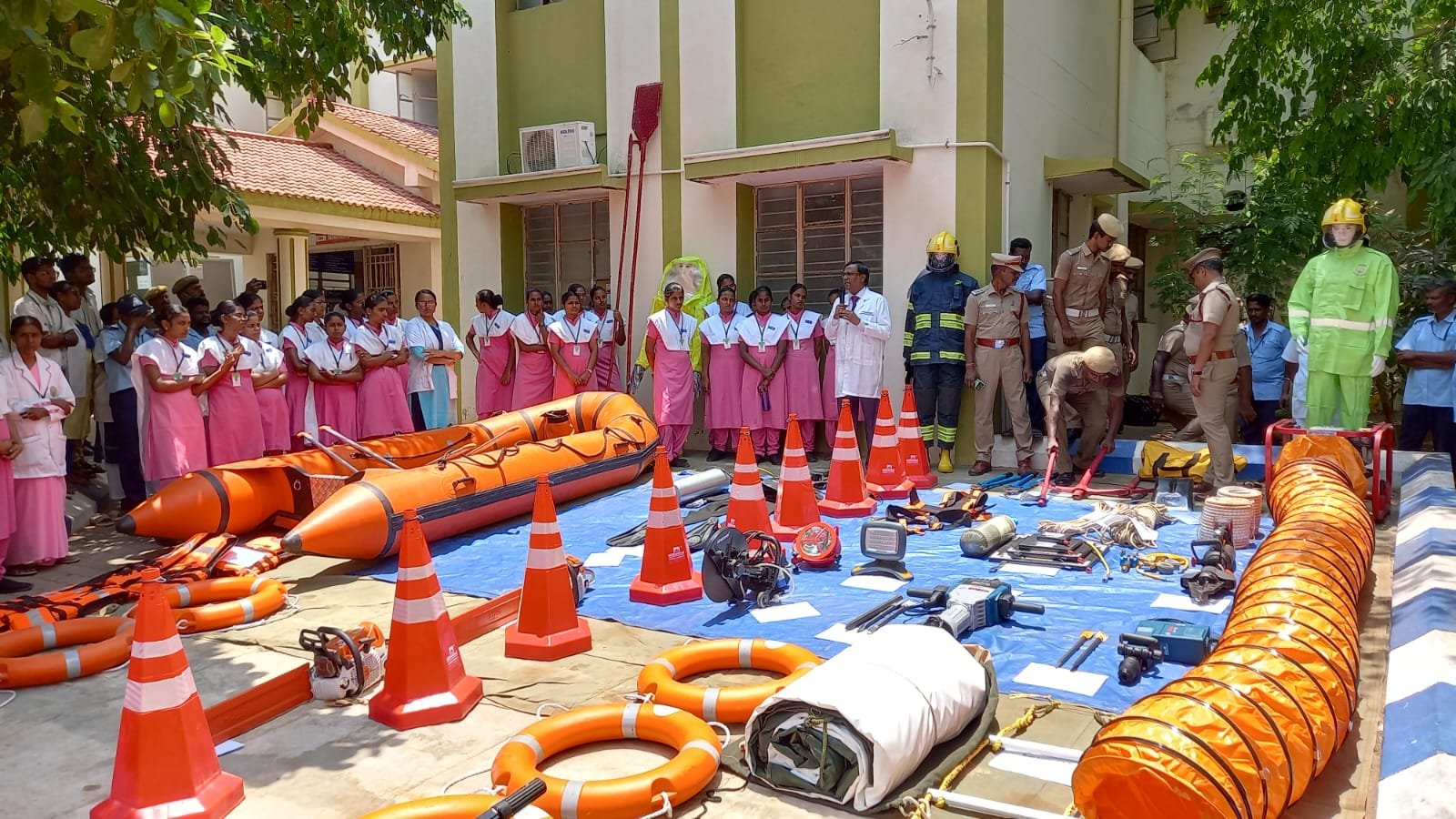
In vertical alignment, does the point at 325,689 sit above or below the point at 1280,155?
below

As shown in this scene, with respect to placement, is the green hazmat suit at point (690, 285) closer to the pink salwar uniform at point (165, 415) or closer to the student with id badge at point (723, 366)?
the student with id badge at point (723, 366)

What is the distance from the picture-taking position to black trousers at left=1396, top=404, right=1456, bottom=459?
27.4ft

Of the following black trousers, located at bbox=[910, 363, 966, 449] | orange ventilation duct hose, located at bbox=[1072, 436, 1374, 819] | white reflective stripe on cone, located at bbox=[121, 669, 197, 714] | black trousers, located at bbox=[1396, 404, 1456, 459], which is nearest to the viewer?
orange ventilation duct hose, located at bbox=[1072, 436, 1374, 819]

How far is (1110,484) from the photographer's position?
28.8ft

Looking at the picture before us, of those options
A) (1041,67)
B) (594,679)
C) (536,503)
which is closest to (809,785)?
(594,679)

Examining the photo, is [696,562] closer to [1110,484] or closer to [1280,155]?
[1110,484]

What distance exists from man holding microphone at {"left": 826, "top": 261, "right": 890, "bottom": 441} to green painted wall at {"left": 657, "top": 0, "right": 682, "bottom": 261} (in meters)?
2.47

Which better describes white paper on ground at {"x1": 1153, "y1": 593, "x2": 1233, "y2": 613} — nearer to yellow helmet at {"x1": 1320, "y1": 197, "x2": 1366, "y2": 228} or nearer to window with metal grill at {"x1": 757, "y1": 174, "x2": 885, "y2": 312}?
yellow helmet at {"x1": 1320, "y1": 197, "x2": 1366, "y2": 228}

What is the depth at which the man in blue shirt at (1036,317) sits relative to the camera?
945cm

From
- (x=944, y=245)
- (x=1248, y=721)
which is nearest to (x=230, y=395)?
(x=944, y=245)

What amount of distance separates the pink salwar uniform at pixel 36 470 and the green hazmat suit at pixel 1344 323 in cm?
895

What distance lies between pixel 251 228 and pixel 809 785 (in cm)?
666

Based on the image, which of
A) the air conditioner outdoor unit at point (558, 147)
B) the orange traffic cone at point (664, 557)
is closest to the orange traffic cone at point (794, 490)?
the orange traffic cone at point (664, 557)

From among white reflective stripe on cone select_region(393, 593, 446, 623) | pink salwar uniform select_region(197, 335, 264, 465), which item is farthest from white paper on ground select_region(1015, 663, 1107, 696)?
pink salwar uniform select_region(197, 335, 264, 465)
